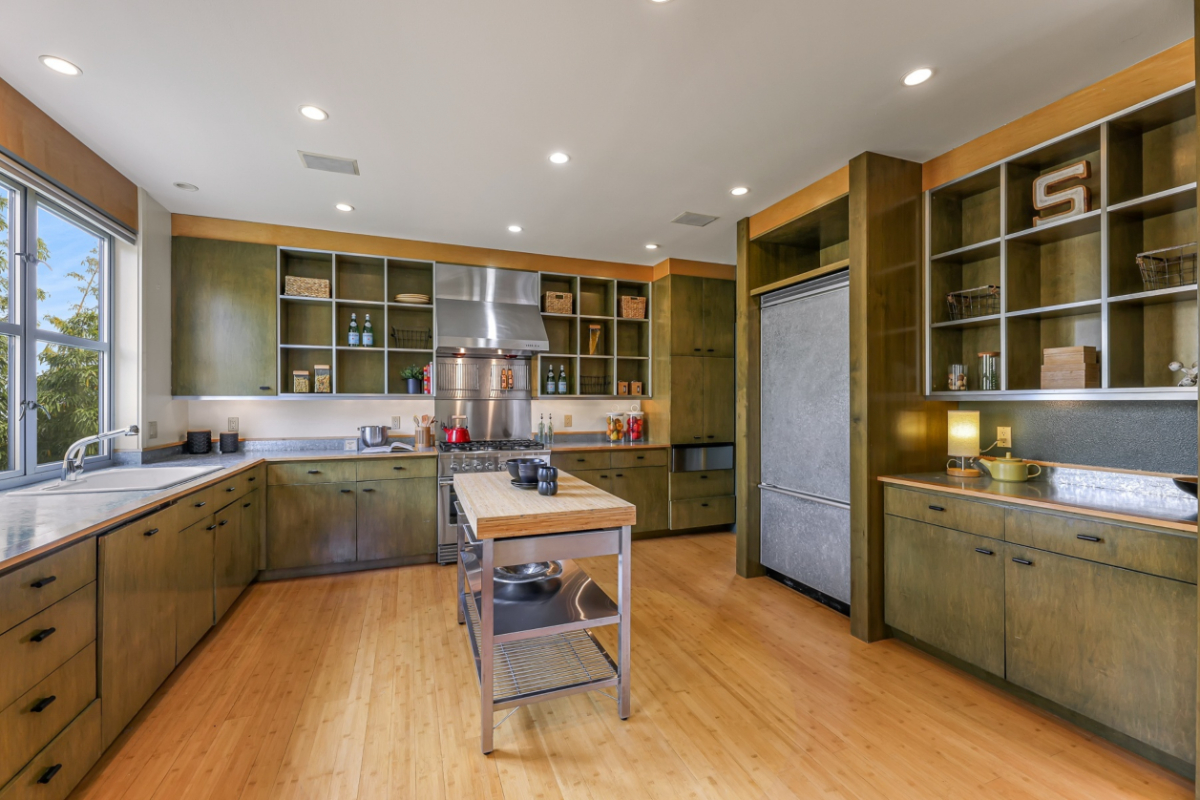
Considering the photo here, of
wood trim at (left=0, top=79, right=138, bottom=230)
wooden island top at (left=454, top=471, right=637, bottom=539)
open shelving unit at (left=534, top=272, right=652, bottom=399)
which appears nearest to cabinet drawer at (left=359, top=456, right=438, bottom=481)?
open shelving unit at (left=534, top=272, right=652, bottom=399)

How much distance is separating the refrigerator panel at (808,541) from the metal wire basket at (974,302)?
1271 millimetres

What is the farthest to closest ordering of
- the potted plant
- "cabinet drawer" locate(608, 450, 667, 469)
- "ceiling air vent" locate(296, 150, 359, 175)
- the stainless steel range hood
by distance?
"cabinet drawer" locate(608, 450, 667, 469) < the potted plant < the stainless steel range hood < "ceiling air vent" locate(296, 150, 359, 175)

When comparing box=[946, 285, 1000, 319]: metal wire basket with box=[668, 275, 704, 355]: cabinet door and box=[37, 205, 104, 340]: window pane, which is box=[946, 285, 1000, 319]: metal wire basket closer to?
box=[668, 275, 704, 355]: cabinet door

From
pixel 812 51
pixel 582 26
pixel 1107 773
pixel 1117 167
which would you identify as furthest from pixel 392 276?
pixel 1107 773

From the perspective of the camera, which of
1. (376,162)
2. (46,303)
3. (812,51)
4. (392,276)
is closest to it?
(812,51)

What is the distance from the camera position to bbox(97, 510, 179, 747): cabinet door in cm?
182

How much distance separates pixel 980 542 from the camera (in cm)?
229

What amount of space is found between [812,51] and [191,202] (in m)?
3.96

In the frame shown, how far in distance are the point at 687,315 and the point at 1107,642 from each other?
12.1 feet

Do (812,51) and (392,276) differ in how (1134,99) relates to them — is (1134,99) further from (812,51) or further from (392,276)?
(392,276)

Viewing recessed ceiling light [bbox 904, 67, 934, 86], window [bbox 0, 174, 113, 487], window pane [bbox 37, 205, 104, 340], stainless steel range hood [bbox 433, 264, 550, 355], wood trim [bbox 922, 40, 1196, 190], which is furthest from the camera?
stainless steel range hood [bbox 433, 264, 550, 355]

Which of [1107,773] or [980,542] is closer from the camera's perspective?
[1107,773]

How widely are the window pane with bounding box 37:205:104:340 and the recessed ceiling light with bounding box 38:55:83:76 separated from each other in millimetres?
839

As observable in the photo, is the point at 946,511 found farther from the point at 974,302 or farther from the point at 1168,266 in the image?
the point at 1168,266
